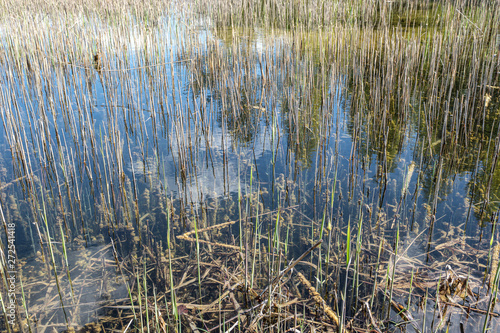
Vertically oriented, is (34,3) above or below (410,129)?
above

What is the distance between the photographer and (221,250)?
74.1 inches

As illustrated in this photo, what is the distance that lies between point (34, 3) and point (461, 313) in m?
7.96

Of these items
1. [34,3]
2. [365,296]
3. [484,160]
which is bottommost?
[365,296]

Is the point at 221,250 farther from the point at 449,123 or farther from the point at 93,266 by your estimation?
the point at 449,123

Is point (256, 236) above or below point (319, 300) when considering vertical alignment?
above

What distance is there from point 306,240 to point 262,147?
1211 millimetres

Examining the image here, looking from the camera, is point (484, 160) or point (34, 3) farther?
point (34, 3)

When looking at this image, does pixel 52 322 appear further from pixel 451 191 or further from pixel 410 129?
pixel 410 129

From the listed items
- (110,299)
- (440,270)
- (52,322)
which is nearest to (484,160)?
(440,270)

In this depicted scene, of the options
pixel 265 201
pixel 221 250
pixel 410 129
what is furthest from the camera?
pixel 410 129

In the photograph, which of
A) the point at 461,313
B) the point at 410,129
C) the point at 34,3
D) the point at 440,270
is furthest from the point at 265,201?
the point at 34,3

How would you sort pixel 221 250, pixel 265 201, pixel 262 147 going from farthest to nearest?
1. pixel 262 147
2. pixel 265 201
3. pixel 221 250

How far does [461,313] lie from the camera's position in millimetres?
1462

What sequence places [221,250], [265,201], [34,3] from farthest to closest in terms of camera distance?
[34,3], [265,201], [221,250]
